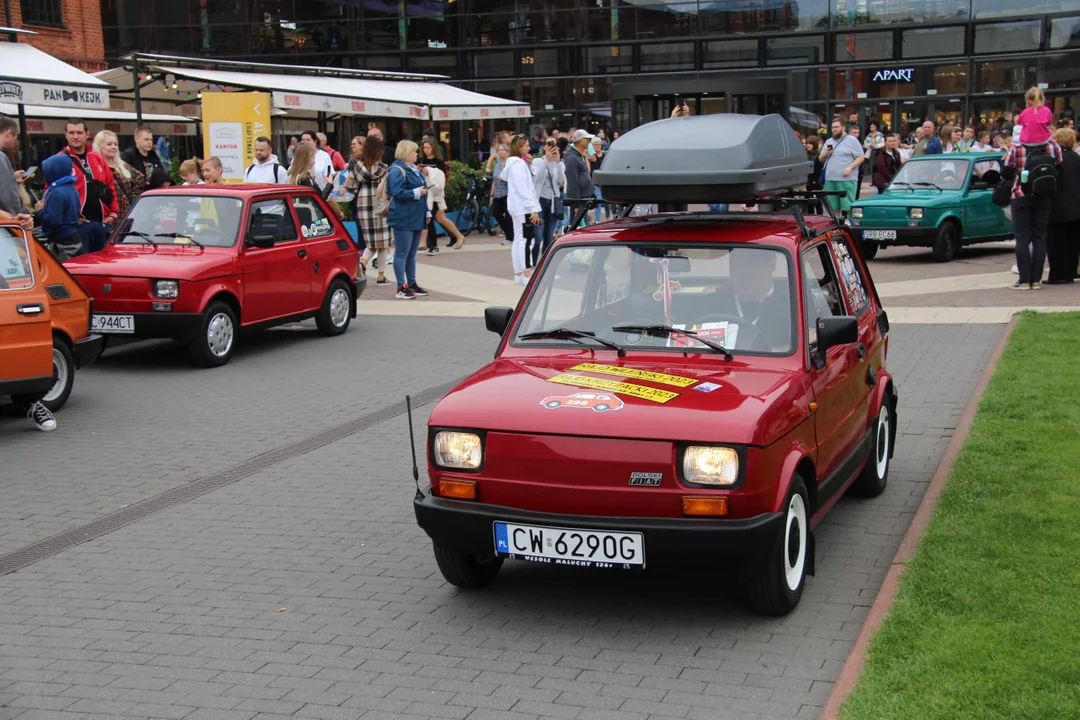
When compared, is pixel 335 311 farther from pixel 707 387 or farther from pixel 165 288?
pixel 707 387

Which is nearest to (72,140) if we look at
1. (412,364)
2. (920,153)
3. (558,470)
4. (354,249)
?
(354,249)

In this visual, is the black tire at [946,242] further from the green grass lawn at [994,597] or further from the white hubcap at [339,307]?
the green grass lawn at [994,597]

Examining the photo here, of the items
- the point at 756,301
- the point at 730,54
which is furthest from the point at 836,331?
the point at 730,54

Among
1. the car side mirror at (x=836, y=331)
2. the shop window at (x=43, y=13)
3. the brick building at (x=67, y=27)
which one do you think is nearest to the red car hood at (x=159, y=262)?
the car side mirror at (x=836, y=331)

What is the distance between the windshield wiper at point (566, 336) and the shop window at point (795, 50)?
30.7 meters

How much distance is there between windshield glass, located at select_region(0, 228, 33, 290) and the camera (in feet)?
29.3

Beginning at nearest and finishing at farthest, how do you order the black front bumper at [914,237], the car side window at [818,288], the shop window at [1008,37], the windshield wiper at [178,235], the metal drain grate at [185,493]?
the car side window at [818,288]
the metal drain grate at [185,493]
the windshield wiper at [178,235]
the black front bumper at [914,237]
the shop window at [1008,37]

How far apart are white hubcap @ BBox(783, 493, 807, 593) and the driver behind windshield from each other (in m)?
0.79

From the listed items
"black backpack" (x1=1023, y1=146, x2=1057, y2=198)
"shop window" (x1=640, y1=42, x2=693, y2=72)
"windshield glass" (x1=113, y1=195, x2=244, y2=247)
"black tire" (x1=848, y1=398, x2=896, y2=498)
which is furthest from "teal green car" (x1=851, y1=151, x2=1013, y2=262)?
"shop window" (x1=640, y1=42, x2=693, y2=72)

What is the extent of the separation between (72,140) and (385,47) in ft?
82.6

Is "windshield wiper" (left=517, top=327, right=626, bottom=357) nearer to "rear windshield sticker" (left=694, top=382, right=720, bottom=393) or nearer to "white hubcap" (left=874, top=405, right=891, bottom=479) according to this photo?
"rear windshield sticker" (left=694, top=382, right=720, bottom=393)

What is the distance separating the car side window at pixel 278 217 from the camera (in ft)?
41.1

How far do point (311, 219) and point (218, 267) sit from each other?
184cm

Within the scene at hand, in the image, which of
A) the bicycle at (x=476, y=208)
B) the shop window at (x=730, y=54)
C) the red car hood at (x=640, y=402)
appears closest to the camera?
the red car hood at (x=640, y=402)
